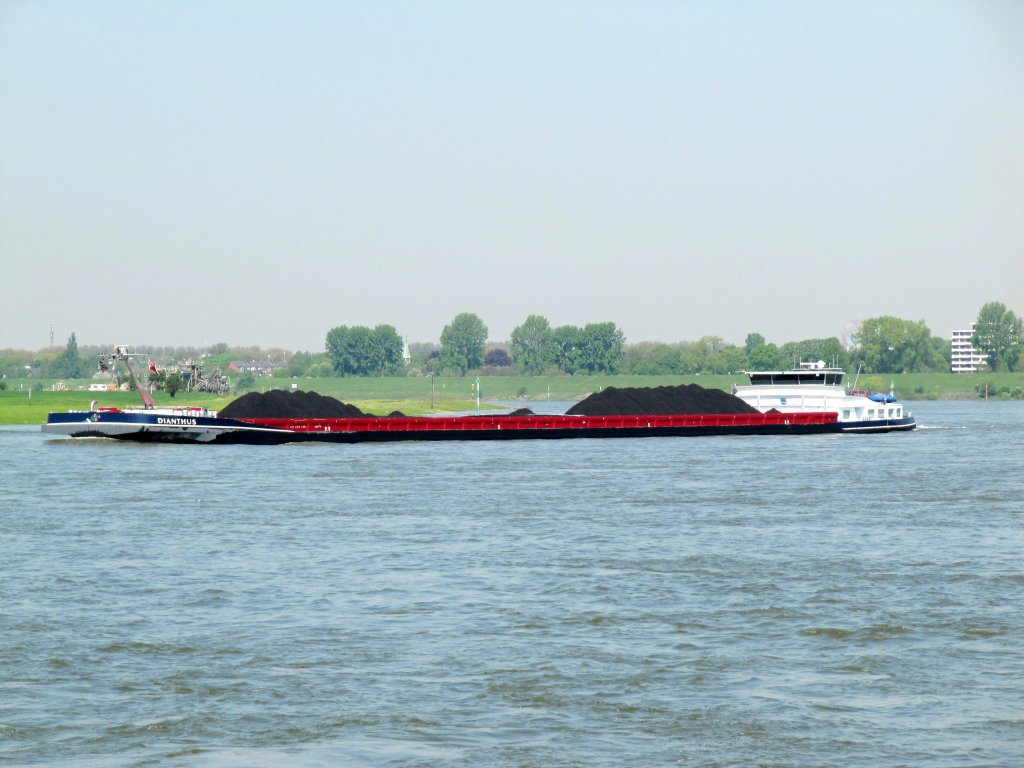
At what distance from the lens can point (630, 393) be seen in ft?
355

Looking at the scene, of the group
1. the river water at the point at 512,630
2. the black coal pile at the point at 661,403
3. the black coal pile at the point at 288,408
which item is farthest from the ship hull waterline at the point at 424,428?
the river water at the point at 512,630

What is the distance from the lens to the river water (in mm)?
14492

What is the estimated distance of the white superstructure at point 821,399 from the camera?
3760 inches

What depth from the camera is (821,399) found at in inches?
3834

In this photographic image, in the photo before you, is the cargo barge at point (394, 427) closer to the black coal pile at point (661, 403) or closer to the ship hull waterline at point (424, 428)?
the ship hull waterline at point (424, 428)

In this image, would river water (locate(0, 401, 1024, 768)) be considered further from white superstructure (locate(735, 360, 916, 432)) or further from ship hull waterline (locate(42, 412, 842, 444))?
white superstructure (locate(735, 360, 916, 432))

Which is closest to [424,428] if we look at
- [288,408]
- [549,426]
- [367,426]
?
[367,426]

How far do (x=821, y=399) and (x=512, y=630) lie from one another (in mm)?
80592

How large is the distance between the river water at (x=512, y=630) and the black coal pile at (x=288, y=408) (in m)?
51.7

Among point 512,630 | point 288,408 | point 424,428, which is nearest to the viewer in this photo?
point 512,630

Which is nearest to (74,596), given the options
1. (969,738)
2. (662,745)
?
(662,745)

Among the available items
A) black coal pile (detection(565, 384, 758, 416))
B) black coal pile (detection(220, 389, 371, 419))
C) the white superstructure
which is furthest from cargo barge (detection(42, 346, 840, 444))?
the white superstructure

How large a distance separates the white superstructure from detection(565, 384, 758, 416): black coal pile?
8.04ft

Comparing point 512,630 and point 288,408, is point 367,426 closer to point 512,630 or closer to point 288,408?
point 288,408
